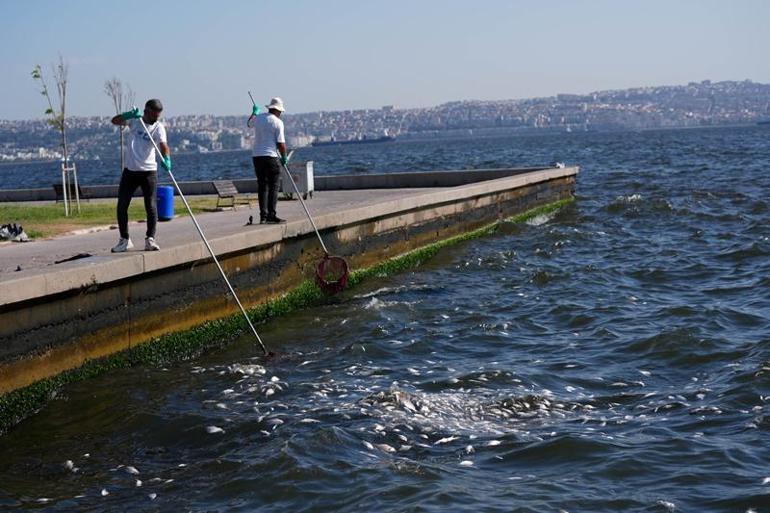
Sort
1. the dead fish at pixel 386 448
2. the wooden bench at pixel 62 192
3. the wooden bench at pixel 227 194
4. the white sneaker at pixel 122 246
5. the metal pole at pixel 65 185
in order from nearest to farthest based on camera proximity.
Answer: the dead fish at pixel 386 448, the white sneaker at pixel 122 246, the metal pole at pixel 65 185, the wooden bench at pixel 227 194, the wooden bench at pixel 62 192

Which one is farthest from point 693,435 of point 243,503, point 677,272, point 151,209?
point 677,272

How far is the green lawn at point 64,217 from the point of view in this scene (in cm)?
1756

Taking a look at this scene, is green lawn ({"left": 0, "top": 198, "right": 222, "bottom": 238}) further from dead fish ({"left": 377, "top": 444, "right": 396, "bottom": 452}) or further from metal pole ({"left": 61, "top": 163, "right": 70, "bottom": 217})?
dead fish ({"left": 377, "top": 444, "right": 396, "bottom": 452})

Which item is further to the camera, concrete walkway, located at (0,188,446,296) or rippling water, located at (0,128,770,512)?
concrete walkway, located at (0,188,446,296)

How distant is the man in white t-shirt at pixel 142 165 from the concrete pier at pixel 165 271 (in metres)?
0.28

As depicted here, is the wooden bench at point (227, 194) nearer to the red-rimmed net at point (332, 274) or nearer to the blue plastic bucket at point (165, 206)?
the blue plastic bucket at point (165, 206)

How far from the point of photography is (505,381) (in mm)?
10688

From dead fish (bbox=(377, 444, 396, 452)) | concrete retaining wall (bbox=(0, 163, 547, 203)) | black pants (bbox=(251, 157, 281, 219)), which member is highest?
black pants (bbox=(251, 157, 281, 219))

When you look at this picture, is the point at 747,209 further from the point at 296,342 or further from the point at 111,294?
the point at 111,294

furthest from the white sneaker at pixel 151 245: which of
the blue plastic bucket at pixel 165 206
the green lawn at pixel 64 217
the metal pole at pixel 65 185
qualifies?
the metal pole at pixel 65 185

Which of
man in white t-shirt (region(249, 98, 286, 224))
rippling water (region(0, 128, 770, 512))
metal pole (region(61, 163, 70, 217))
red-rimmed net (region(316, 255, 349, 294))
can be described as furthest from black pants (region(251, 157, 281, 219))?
metal pole (region(61, 163, 70, 217))

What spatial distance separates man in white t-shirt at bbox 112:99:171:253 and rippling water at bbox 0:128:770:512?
1.62 metres

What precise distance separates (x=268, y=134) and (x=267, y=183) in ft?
2.31

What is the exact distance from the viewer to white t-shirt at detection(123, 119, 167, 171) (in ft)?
40.4
